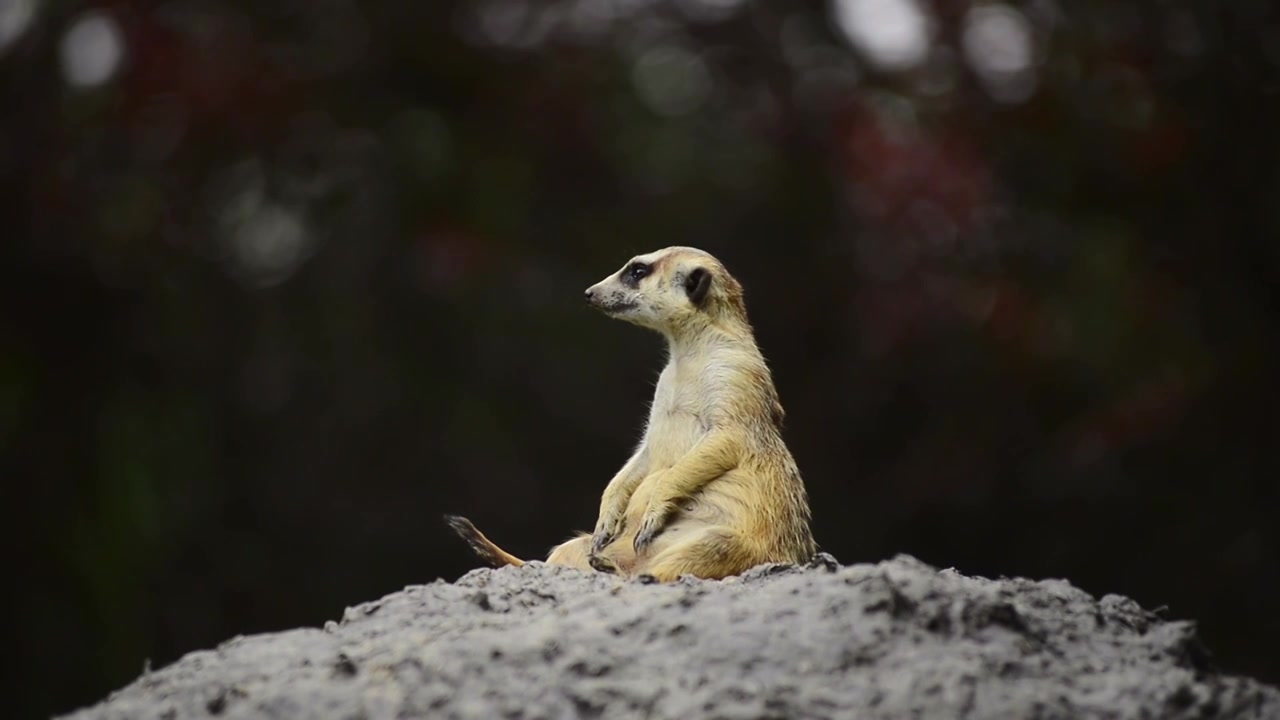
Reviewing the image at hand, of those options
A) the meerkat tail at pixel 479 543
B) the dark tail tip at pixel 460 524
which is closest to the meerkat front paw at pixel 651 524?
the meerkat tail at pixel 479 543

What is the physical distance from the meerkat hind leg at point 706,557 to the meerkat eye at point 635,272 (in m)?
0.77

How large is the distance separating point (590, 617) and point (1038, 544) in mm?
6169

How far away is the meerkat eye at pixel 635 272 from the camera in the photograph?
437cm

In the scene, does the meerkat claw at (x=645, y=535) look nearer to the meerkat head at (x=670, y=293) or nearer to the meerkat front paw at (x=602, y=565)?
the meerkat front paw at (x=602, y=565)

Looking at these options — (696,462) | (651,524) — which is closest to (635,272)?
(696,462)

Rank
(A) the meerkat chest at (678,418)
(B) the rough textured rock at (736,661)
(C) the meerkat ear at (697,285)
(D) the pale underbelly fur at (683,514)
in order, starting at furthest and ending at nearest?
(C) the meerkat ear at (697,285) < (A) the meerkat chest at (678,418) < (D) the pale underbelly fur at (683,514) < (B) the rough textured rock at (736,661)

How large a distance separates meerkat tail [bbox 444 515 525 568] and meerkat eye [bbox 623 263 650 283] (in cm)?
75

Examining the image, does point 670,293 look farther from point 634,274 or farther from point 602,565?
point 602,565

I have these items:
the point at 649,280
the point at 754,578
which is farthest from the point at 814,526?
the point at 754,578

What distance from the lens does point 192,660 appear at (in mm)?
3434

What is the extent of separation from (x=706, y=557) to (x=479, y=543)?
20.0 inches

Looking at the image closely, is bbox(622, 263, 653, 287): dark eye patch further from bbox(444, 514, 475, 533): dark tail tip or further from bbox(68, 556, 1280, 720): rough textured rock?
bbox(68, 556, 1280, 720): rough textured rock

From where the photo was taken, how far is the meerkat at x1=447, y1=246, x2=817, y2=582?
3854 millimetres

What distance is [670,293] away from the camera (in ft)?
14.3
